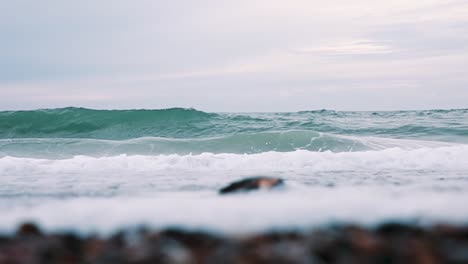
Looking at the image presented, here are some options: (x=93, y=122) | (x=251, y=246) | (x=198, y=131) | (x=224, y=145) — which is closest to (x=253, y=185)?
(x=251, y=246)

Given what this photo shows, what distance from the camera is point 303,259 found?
1427 millimetres

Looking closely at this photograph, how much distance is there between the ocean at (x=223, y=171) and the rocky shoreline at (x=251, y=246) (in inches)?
5.4

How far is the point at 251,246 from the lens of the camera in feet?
5.49

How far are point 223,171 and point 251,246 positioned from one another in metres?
3.77

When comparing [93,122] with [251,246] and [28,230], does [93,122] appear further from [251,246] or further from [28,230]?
[251,246]

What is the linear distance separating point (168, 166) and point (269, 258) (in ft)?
15.0

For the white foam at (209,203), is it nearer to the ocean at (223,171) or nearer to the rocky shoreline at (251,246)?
the ocean at (223,171)

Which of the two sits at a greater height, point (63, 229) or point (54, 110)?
point (54, 110)

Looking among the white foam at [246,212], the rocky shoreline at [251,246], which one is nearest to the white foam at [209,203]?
the white foam at [246,212]

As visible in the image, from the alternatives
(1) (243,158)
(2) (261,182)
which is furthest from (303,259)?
(1) (243,158)

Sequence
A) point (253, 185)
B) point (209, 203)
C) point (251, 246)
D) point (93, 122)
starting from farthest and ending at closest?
point (93, 122), point (253, 185), point (209, 203), point (251, 246)

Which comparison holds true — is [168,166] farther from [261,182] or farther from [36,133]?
[36,133]

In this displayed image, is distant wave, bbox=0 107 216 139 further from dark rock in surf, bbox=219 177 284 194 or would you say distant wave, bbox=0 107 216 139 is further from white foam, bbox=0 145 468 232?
dark rock in surf, bbox=219 177 284 194

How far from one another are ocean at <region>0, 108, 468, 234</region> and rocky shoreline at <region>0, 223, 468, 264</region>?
136mm
